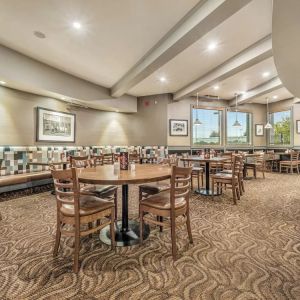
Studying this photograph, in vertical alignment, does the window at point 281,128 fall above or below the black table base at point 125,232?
above

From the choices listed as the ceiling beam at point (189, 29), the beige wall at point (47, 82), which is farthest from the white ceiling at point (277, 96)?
the beige wall at point (47, 82)

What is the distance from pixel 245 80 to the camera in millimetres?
6691

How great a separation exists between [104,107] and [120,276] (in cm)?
598

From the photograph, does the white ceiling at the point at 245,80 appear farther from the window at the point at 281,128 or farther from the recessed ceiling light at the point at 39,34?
the recessed ceiling light at the point at 39,34

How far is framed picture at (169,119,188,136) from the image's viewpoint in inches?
316

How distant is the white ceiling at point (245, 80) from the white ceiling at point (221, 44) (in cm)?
118

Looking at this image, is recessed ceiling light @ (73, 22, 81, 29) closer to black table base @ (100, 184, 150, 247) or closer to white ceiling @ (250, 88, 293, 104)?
black table base @ (100, 184, 150, 247)

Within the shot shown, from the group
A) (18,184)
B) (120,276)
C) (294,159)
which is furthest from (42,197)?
(294,159)

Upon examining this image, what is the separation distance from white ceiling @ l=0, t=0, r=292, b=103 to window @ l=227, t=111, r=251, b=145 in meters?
3.54

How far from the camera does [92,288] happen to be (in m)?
1.62

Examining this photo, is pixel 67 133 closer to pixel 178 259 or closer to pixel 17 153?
pixel 17 153

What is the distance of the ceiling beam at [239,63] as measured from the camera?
14.1ft

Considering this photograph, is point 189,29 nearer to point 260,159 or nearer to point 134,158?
point 134,158

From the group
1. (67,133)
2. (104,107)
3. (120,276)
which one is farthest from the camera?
(104,107)
